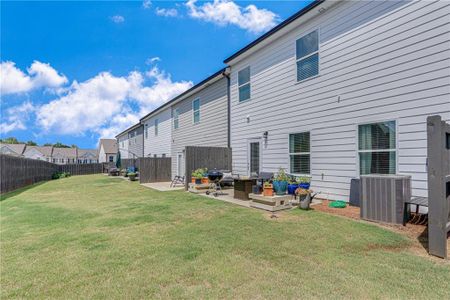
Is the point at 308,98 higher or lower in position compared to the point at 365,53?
lower

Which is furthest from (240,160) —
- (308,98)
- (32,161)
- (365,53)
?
(32,161)

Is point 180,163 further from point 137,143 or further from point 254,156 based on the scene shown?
point 137,143

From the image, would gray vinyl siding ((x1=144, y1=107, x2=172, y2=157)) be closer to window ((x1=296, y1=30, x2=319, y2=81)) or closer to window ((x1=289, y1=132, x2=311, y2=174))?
window ((x1=289, y1=132, x2=311, y2=174))

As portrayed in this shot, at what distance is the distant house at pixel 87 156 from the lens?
2299 inches

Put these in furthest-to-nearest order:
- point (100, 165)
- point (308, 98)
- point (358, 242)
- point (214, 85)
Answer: point (100, 165) < point (214, 85) < point (308, 98) < point (358, 242)

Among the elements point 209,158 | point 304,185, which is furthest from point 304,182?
point 209,158

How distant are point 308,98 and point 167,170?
37.1 feet

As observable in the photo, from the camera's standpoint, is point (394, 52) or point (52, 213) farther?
point (52, 213)

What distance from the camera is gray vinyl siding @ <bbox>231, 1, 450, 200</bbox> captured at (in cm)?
491

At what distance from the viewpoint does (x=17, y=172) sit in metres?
12.8

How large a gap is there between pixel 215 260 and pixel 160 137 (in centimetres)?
1714

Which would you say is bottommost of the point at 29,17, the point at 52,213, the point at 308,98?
the point at 52,213

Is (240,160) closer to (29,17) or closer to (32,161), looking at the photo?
(29,17)

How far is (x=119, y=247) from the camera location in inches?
144
